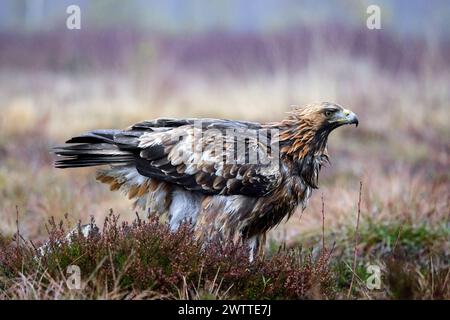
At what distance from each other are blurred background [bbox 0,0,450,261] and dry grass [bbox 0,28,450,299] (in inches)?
1.0

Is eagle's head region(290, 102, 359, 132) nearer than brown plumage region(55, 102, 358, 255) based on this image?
No

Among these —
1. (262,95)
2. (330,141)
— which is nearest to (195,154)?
(330,141)

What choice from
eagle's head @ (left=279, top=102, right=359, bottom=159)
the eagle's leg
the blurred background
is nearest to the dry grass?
the blurred background

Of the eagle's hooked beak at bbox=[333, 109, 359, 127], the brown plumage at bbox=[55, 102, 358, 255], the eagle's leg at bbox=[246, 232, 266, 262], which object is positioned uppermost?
the eagle's hooked beak at bbox=[333, 109, 359, 127]

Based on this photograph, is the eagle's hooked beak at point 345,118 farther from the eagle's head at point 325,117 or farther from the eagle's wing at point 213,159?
the eagle's wing at point 213,159

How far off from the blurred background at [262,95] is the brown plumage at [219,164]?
4.61 feet

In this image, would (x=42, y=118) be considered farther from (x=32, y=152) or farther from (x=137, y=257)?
(x=137, y=257)

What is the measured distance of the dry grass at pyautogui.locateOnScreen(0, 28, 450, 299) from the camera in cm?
768

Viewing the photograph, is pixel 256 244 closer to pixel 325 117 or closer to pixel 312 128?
pixel 312 128

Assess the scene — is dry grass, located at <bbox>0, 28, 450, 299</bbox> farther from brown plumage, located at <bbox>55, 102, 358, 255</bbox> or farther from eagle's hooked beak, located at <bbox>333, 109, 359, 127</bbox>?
eagle's hooked beak, located at <bbox>333, 109, 359, 127</bbox>

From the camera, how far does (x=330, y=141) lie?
45.0 feet

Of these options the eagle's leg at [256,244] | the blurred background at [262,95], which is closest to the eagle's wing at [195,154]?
the eagle's leg at [256,244]

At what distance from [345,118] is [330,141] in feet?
24.6
